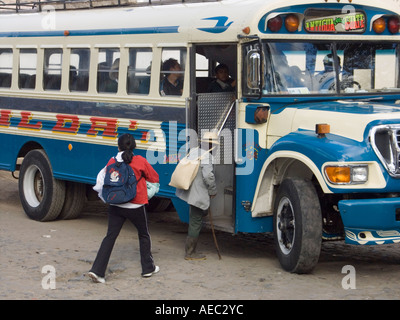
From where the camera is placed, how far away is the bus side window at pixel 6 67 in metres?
12.6

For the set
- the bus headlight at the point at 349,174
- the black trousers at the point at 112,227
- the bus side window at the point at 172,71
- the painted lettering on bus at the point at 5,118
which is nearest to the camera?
the bus headlight at the point at 349,174

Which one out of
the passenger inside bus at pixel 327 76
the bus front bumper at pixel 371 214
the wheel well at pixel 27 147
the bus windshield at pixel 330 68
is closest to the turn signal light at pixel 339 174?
the bus front bumper at pixel 371 214

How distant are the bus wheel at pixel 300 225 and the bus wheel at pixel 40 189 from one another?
4088 mm

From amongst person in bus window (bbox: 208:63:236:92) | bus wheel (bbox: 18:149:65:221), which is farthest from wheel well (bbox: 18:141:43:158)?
person in bus window (bbox: 208:63:236:92)

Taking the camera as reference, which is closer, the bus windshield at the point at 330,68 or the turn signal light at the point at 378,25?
the bus windshield at the point at 330,68

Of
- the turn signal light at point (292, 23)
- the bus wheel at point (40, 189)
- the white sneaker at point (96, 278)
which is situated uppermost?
the turn signal light at point (292, 23)

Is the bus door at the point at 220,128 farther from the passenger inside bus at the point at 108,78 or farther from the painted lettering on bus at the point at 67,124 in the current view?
the painted lettering on bus at the point at 67,124

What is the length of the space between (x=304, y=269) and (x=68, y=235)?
357 cm

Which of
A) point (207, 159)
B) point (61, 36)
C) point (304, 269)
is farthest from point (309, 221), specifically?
point (61, 36)

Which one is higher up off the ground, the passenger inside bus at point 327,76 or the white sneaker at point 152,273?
the passenger inside bus at point 327,76

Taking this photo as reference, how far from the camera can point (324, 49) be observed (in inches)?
362
